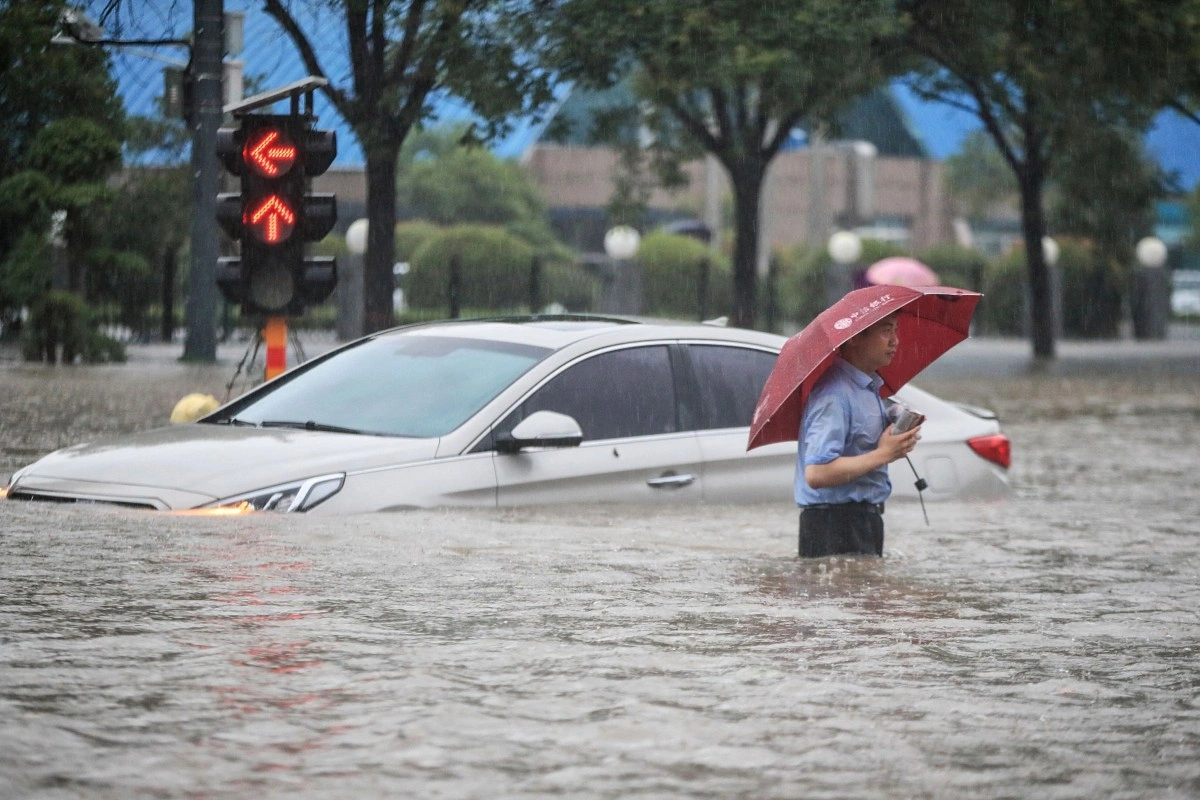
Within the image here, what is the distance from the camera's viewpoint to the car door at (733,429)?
9.39 meters

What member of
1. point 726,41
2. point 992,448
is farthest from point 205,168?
point 992,448

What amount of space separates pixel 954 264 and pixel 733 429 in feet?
135

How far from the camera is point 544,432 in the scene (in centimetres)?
856

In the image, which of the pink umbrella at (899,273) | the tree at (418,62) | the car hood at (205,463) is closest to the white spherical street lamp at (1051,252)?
the pink umbrella at (899,273)

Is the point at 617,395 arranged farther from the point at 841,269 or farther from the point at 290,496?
the point at 841,269

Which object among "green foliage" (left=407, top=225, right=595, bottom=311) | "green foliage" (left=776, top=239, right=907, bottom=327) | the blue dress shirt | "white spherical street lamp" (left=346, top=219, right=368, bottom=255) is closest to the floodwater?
the blue dress shirt

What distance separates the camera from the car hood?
8.19 m

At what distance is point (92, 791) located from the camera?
4195 mm

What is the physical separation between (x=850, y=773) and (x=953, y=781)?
0.73 ft

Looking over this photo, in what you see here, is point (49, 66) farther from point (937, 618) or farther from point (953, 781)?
point (953, 781)

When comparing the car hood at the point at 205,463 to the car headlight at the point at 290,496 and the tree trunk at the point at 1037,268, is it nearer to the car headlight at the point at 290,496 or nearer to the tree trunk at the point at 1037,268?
the car headlight at the point at 290,496

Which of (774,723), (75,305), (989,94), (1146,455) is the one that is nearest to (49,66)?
(75,305)

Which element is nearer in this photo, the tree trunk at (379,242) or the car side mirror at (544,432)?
the car side mirror at (544,432)

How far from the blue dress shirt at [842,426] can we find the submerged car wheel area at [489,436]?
4.14ft
